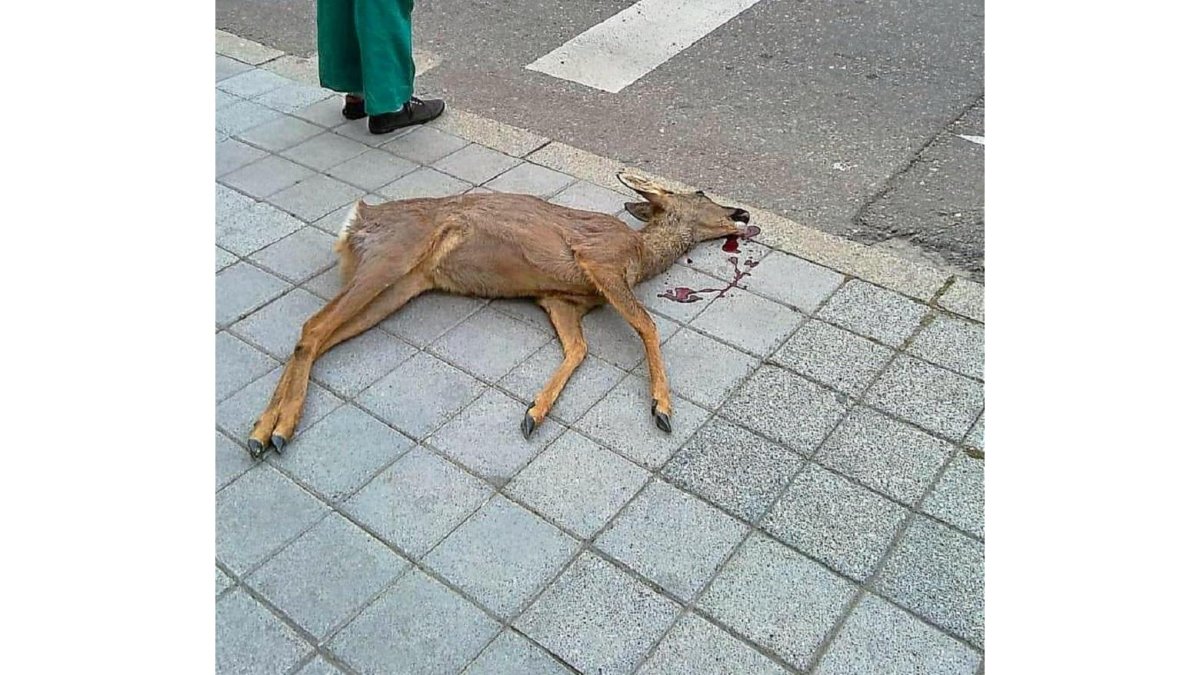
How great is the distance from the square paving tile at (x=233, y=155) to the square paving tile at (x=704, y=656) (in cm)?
336

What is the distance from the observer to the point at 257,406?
3178 millimetres

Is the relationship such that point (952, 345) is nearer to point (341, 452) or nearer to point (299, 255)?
point (341, 452)

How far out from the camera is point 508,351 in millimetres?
3467

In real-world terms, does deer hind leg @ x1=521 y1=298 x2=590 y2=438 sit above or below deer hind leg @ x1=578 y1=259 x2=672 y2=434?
below

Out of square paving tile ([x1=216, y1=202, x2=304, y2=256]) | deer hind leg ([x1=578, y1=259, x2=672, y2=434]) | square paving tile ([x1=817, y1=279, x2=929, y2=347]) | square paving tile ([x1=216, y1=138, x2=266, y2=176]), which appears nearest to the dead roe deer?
deer hind leg ([x1=578, y1=259, x2=672, y2=434])

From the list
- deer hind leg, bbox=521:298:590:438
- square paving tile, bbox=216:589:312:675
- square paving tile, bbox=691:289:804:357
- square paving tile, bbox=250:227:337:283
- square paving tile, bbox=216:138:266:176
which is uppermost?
square paving tile, bbox=691:289:804:357

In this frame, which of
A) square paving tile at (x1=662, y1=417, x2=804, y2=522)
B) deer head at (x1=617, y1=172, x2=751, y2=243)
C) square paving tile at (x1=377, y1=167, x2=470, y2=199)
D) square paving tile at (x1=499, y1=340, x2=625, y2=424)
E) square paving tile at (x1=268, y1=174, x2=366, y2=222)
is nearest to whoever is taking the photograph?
square paving tile at (x1=662, y1=417, x2=804, y2=522)

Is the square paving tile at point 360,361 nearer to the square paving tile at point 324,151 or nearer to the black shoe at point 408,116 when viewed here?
the square paving tile at point 324,151

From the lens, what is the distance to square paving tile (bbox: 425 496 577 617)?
2.56 m

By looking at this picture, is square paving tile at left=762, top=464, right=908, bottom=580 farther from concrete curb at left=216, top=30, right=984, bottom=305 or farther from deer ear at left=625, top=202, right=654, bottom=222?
deer ear at left=625, top=202, right=654, bottom=222

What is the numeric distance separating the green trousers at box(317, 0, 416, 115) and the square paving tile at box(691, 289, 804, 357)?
2183mm

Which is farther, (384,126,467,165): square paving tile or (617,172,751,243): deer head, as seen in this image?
(384,126,467,165): square paving tile

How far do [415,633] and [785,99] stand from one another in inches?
161

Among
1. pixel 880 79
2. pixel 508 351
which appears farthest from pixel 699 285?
pixel 880 79
